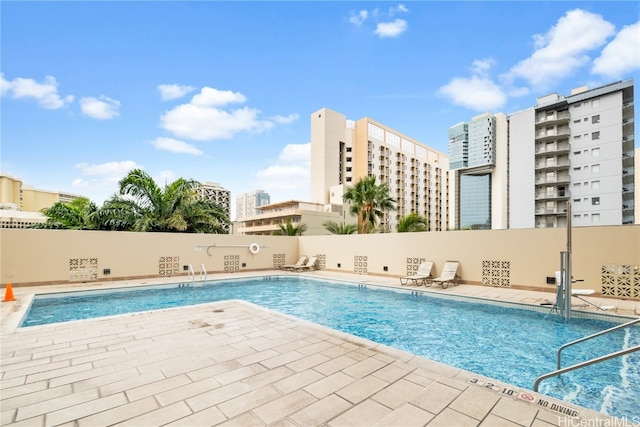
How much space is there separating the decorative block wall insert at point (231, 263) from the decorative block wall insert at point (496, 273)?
10.6 m

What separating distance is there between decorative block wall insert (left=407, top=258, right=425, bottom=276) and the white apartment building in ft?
104

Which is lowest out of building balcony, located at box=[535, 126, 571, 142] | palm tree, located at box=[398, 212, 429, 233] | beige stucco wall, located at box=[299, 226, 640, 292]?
beige stucco wall, located at box=[299, 226, 640, 292]

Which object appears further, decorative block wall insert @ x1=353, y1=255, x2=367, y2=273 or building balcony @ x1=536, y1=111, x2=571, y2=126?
building balcony @ x1=536, y1=111, x2=571, y2=126

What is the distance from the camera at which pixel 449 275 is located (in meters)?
10.7

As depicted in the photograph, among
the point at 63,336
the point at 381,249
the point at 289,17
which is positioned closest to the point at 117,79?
the point at 289,17

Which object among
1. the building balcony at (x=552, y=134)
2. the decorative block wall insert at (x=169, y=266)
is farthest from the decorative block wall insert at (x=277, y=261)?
the building balcony at (x=552, y=134)

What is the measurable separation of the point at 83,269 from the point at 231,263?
566 centimetres

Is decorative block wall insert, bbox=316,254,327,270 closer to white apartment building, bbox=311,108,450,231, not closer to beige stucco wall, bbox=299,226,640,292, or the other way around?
beige stucco wall, bbox=299,226,640,292

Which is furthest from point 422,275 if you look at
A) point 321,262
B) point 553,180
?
point 553,180

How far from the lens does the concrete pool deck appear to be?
95.2 inches

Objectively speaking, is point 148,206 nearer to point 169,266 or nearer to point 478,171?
point 169,266

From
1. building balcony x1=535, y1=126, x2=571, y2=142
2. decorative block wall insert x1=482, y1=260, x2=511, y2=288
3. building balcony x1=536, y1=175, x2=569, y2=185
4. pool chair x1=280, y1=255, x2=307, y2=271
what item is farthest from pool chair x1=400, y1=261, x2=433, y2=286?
building balcony x1=535, y1=126, x2=571, y2=142

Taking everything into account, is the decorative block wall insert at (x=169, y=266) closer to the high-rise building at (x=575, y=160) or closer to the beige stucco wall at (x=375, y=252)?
the beige stucco wall at (x=375, y=252)

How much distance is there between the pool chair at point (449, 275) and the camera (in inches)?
409
